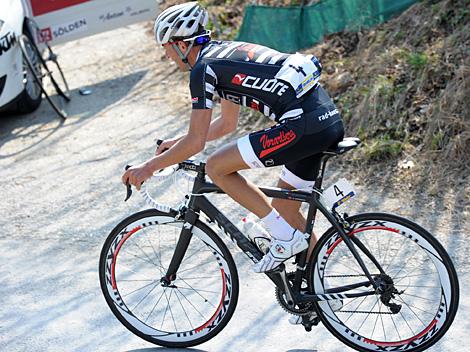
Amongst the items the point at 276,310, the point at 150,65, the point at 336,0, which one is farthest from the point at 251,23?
the point at 276,310

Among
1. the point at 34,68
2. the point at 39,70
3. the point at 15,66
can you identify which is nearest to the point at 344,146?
the point at 15,66

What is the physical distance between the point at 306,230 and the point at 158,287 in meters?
1.39

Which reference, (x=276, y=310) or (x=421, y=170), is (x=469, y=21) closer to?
(x=421, y=170)

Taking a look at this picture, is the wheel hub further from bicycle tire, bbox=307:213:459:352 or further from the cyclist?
the cyclist

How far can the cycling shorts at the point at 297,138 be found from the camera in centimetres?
436

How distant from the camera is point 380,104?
7.69m

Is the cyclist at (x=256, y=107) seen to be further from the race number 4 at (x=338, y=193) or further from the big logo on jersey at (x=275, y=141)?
the race number 4 at (x=338, y=193)

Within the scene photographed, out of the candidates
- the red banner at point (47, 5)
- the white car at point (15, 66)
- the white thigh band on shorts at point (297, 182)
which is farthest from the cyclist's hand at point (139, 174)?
the red banner at point (47, 5)

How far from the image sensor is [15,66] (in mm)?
9492

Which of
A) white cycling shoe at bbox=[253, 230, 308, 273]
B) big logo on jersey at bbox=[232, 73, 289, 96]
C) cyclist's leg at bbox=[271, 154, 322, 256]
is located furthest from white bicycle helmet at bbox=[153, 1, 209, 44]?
white cycling shoe at bbox=[253, 230, 308, 273]

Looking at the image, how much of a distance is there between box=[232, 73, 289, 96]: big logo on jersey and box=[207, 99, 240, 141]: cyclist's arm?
1.40 ft

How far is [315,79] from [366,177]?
2780 mm

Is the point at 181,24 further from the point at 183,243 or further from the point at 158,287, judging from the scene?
the point at 158,287

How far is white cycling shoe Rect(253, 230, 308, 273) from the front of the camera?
4.52 m
